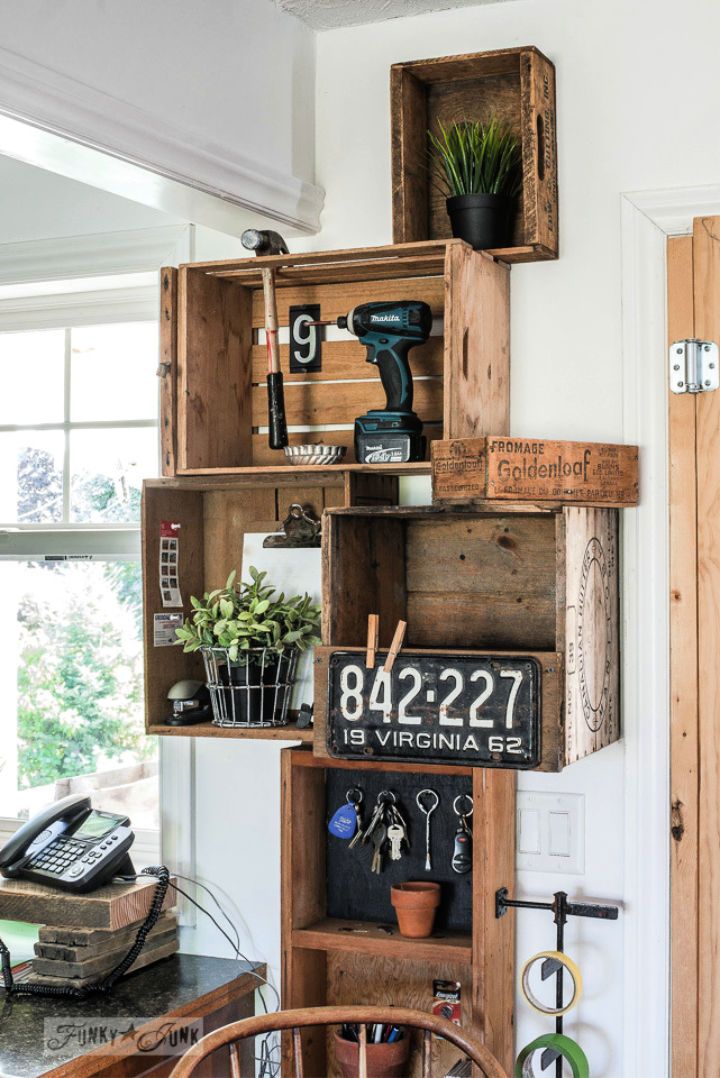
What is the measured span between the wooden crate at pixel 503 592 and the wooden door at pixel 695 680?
12 centimetres

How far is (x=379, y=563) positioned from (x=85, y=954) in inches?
36.0

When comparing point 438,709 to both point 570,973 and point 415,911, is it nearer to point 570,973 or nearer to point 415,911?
point 415,911

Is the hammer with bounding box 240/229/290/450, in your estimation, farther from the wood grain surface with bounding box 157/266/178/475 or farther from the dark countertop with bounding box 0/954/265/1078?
the dark countertop with bounding box 0/954/265/1078

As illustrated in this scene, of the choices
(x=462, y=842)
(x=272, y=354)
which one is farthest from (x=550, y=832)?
(x=272, y=354)

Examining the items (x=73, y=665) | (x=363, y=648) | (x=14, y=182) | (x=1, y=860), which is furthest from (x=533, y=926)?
(x=14, y=182)

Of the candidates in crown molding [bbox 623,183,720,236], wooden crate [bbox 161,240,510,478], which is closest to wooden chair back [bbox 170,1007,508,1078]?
wooden crate [bbox 161,240,510,478]

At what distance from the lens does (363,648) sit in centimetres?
210

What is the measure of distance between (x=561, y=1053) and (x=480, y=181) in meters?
1.59

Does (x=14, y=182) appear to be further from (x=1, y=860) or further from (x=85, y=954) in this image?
(x=85, y=954)

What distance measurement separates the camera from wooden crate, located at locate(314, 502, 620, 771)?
1990 millimetres

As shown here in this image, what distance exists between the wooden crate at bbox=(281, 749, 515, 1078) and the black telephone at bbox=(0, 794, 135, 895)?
370 millimetres

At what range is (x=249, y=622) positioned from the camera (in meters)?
2.32

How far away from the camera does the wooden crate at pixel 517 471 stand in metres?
1.97

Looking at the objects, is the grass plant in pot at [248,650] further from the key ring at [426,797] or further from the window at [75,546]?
the window at [75,546]
